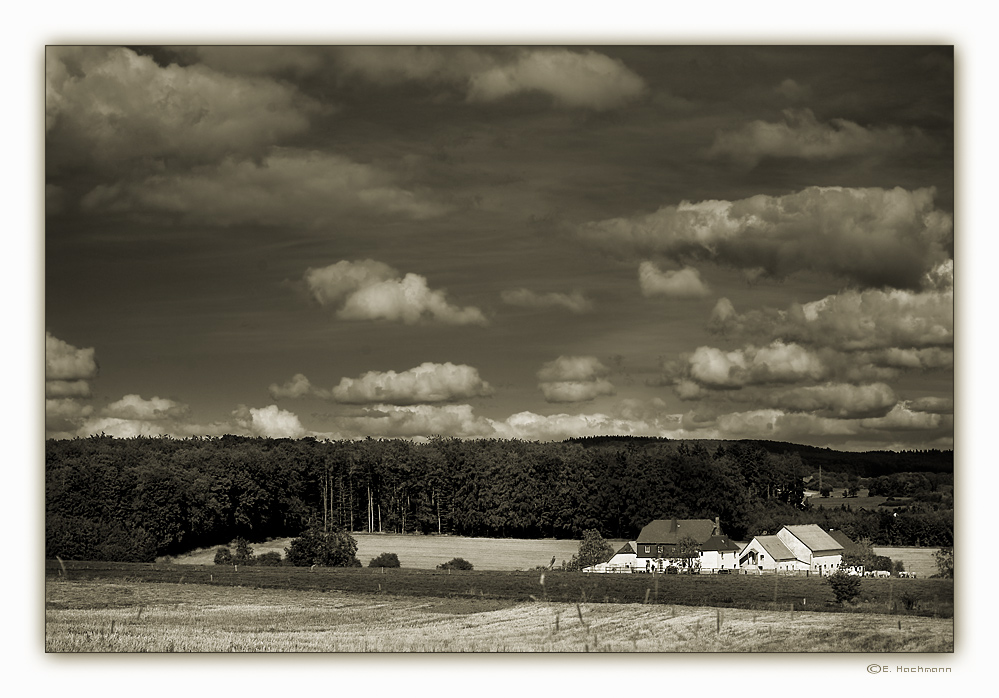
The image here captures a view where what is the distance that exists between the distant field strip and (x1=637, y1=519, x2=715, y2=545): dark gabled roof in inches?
24.6

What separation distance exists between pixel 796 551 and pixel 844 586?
53cm

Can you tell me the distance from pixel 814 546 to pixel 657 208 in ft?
11.6

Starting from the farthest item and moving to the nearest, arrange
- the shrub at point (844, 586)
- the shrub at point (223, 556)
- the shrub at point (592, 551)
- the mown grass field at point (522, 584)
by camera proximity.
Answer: the shrub at point (592, 551) → the shrub at point (223, 556) → the mown grass field at point (522, 584) → the shrub at point (844, 586)

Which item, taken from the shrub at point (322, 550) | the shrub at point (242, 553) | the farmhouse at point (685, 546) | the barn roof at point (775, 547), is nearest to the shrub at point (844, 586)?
the barn roof at point (775, 547)

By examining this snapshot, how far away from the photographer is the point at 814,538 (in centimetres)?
975

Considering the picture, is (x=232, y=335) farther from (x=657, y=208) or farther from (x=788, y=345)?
(x=788, y=345)

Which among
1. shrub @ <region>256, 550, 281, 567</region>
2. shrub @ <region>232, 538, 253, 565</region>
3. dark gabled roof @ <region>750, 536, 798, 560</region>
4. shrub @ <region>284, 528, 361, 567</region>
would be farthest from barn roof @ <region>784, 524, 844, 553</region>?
shrub @ <region>232, 538, 253, 565</region>

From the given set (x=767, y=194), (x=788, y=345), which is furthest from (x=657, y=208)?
(x=788, y=345)

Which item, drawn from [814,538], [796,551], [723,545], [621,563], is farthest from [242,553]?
[814,538]

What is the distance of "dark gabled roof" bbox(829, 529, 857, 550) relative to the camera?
31.8 ft

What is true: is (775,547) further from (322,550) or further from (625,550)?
(322,550)

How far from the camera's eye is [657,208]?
9641 millimetres

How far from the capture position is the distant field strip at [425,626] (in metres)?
9.11

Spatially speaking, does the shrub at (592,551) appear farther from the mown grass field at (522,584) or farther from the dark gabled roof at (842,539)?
the dark gabled roof at (842,539)
